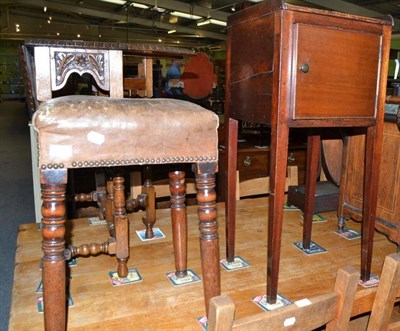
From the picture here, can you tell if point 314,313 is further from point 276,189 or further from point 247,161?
point 247,161

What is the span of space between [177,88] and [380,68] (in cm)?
369

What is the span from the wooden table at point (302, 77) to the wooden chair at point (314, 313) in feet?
0.91

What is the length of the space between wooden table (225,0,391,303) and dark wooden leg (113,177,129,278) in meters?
0.48

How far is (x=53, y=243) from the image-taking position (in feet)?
3.04

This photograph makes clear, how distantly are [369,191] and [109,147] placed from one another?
34.0 inches

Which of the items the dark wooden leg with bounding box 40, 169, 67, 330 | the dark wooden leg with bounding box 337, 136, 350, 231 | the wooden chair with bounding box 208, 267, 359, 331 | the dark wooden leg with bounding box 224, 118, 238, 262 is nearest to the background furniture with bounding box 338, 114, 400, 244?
the dark wooden leg with bounding box 337, 136, 350, 231

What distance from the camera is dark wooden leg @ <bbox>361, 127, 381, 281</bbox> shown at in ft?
4.20

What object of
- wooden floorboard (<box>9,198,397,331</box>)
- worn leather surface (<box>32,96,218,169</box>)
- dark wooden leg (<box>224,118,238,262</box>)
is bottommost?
wooden floorboard (<box>9,198,397,331</box>)

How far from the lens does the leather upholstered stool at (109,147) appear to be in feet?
2.96

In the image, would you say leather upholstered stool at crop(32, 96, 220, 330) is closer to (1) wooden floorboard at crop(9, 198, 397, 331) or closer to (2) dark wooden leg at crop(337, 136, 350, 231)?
(1) wooden floorboard at crop(9, 198, 397, 331)

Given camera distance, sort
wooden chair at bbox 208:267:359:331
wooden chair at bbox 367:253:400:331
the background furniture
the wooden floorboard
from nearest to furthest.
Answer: wooden chair at bbox 208:267:359:331, wooden chair at bbox 367:253:400:331, the wooden floorboard, the background furniture

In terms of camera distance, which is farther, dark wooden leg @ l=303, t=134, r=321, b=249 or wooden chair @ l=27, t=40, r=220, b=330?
dark wooden leg @ l=303, t=134, r=321, b=249

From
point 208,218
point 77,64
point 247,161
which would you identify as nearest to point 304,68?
point 208,218

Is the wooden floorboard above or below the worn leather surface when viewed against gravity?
below
